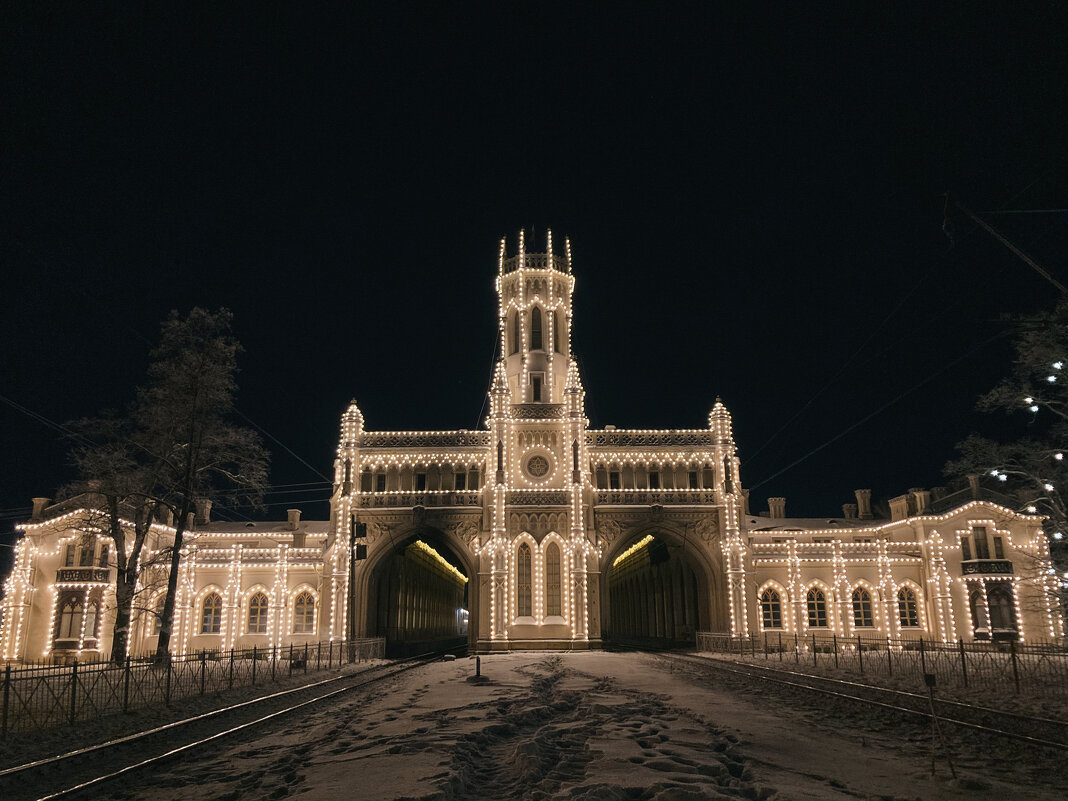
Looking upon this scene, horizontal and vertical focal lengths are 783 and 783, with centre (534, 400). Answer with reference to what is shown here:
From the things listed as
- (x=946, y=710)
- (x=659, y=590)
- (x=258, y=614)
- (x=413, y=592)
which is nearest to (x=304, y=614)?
(x=258, y=614)

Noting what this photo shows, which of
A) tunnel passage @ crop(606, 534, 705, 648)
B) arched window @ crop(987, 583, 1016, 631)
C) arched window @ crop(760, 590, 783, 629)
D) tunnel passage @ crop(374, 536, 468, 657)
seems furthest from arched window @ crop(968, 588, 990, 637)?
tunnel passage @ crop(374, 536, 468, 657)

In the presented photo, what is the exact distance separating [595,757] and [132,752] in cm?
744

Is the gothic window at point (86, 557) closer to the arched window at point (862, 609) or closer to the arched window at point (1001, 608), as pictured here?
the arched window at point (862, 609)

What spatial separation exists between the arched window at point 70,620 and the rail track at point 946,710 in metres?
33.9

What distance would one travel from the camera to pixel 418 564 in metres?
63.9

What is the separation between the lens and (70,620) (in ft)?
132

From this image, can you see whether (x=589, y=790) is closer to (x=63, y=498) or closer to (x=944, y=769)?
(x=944, y=769)

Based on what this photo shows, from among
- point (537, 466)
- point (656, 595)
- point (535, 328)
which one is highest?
point (535, 328)

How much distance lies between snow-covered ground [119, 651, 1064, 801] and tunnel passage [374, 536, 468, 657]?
107ft

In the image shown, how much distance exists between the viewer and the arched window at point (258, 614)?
1843 inches

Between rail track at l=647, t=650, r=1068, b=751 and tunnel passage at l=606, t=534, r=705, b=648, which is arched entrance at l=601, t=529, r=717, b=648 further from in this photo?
rail track at l=647, t=650, r=1068, b=751

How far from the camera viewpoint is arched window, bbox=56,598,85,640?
39938mm

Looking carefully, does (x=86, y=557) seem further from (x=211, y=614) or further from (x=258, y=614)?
(x=258, y=614)

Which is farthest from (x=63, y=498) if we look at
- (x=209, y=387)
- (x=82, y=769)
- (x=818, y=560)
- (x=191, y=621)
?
(x=818, y=560)
